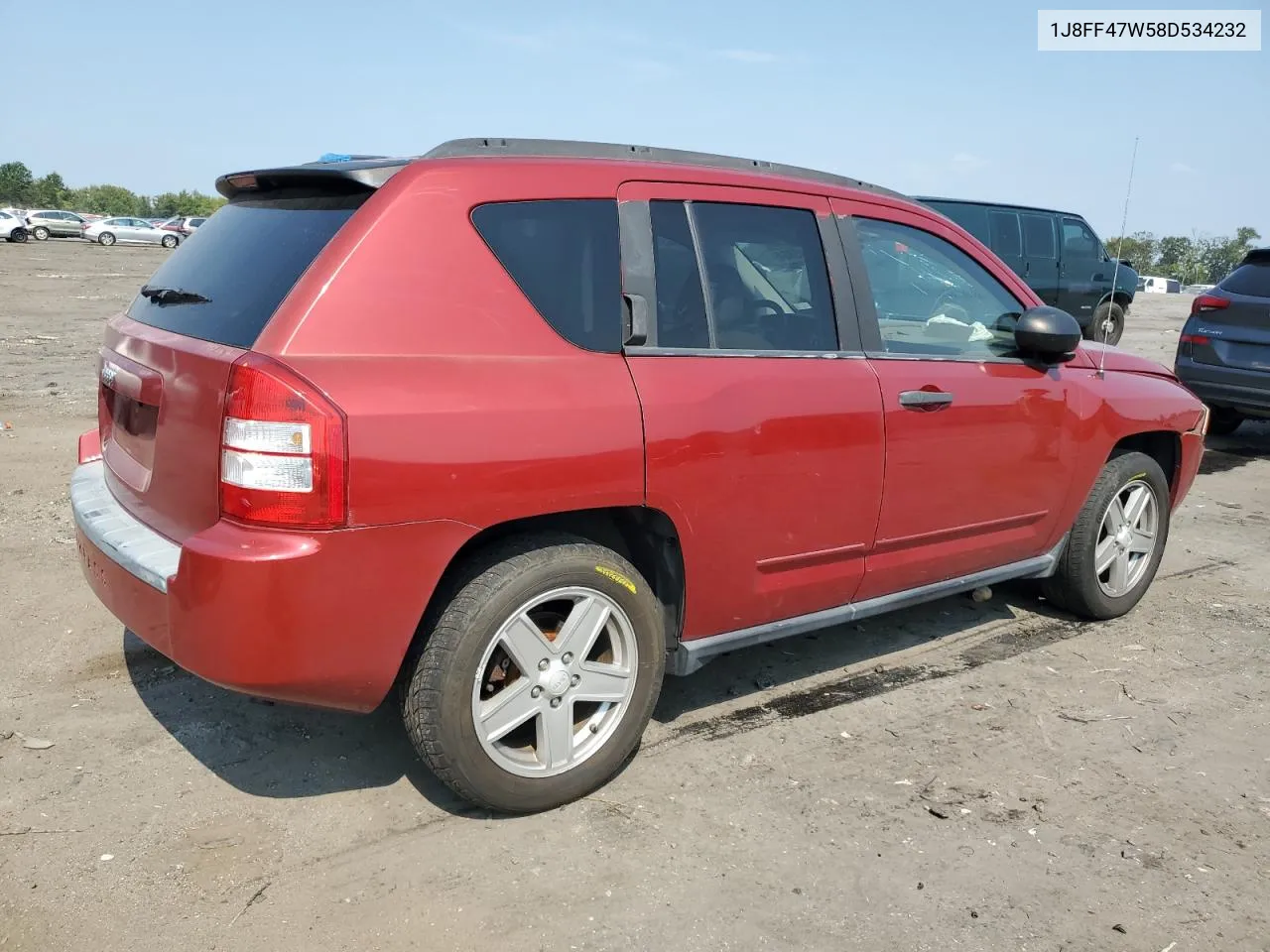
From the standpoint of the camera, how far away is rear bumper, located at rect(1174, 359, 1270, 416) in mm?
8508

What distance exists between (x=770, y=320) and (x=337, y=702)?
6.00 ft

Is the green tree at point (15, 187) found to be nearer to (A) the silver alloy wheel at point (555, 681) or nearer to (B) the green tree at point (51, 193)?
(B) the green tree at point (51, 193)

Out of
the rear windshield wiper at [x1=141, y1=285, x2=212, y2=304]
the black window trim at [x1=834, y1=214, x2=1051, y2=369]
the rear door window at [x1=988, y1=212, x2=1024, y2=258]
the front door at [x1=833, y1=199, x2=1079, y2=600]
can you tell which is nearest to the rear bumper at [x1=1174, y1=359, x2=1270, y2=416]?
the rear door window at [x1=988, y1=212, x2=1024, y2=258]

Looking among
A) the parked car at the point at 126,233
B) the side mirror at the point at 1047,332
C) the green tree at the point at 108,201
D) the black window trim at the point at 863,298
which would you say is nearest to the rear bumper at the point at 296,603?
the black window trim at the point at 863,298

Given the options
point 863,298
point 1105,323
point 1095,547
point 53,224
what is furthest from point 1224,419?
point 53,224

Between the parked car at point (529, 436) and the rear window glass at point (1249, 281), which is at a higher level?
the rear window glass at point (1249, 281)

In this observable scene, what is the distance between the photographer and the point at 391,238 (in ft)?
8.96

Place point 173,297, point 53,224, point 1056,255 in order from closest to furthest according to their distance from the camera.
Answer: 1. point 173,297
2. point 1056,255
3. point 53,224

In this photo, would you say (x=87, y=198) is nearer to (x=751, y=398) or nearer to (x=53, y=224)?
(x=53, y=224)

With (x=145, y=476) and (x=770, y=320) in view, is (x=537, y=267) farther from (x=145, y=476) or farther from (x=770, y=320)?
(x=145, y=476)

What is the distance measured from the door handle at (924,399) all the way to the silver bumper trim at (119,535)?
2.41m

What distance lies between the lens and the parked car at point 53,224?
4472 cm

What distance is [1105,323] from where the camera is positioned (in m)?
15.6

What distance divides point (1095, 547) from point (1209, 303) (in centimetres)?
541
